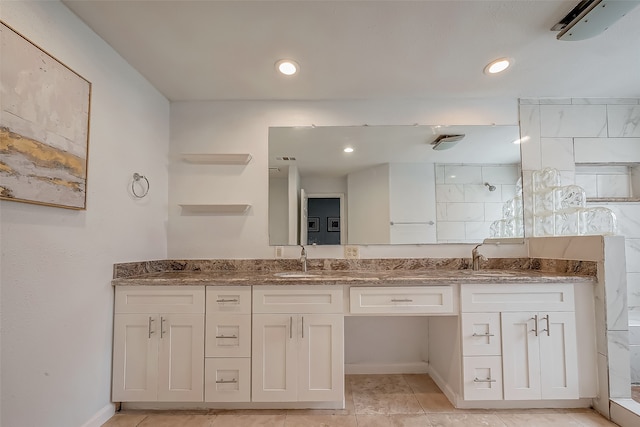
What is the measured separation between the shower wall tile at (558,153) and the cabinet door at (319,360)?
2157mm

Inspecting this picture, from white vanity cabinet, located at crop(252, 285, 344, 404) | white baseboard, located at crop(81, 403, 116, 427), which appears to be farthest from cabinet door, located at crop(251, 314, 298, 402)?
white baseboard, located at crop(81, 403, 116, 427)

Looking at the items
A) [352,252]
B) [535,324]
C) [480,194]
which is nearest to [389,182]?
[352,252]

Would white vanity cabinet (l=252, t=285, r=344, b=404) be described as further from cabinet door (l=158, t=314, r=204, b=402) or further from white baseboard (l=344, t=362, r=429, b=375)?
white baseboard (l=344, t=362, r=429, b=375)

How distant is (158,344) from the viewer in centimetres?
181

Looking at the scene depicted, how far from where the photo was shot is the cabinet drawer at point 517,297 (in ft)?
6.05

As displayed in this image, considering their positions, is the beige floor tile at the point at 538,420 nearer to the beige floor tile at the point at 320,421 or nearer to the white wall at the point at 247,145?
the beige floor tile at the point at 320,421

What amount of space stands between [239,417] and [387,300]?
112 centimetres

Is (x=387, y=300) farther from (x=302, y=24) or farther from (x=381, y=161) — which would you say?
(x=302, y=24)

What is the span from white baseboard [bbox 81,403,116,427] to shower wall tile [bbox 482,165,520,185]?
301cm

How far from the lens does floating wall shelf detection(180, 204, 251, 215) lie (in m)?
2.34

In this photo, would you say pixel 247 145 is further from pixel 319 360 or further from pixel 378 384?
pixel 378 384

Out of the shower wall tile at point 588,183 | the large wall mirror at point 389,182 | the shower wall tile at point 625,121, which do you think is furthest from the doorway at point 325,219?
the shower wall tile at point 625,121

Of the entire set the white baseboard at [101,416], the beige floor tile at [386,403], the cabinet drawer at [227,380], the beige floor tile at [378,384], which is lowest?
the beige floor tile at [378,384]

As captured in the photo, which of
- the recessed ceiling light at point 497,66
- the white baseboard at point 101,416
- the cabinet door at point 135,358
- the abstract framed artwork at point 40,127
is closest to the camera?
the abstract framed artwork at point 40,127
